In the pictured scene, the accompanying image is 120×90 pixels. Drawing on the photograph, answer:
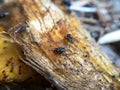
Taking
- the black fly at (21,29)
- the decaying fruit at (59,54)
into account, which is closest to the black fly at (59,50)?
the decaying fruit at (59,54)

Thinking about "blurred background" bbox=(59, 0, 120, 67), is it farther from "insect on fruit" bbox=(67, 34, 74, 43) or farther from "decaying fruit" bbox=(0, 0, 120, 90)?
"insect on fruit" bbox=(67, 34, 74, 43)

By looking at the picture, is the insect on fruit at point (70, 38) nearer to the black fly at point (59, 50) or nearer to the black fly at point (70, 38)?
the black fly at point (70, 38)

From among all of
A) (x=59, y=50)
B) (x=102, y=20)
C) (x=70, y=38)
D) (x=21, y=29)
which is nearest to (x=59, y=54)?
(x=59, y=50)

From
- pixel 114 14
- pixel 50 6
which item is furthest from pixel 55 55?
pixel 114 14

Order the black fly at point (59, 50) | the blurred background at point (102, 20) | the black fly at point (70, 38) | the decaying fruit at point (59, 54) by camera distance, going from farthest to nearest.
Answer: the blurred background at point (102, 20)
the black fly at point (70, 38)
the black fly at point (59, 50)
the decaying fruit at point (59, 54)

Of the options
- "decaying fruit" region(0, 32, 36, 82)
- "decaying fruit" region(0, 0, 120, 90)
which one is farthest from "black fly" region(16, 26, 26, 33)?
"decaying fruit" region(0, 32, 36, 82)

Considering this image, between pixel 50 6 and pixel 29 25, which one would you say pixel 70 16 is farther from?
pixel 29 25

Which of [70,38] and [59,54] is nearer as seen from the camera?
[59,54]

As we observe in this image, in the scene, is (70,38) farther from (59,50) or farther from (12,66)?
(12,66)
